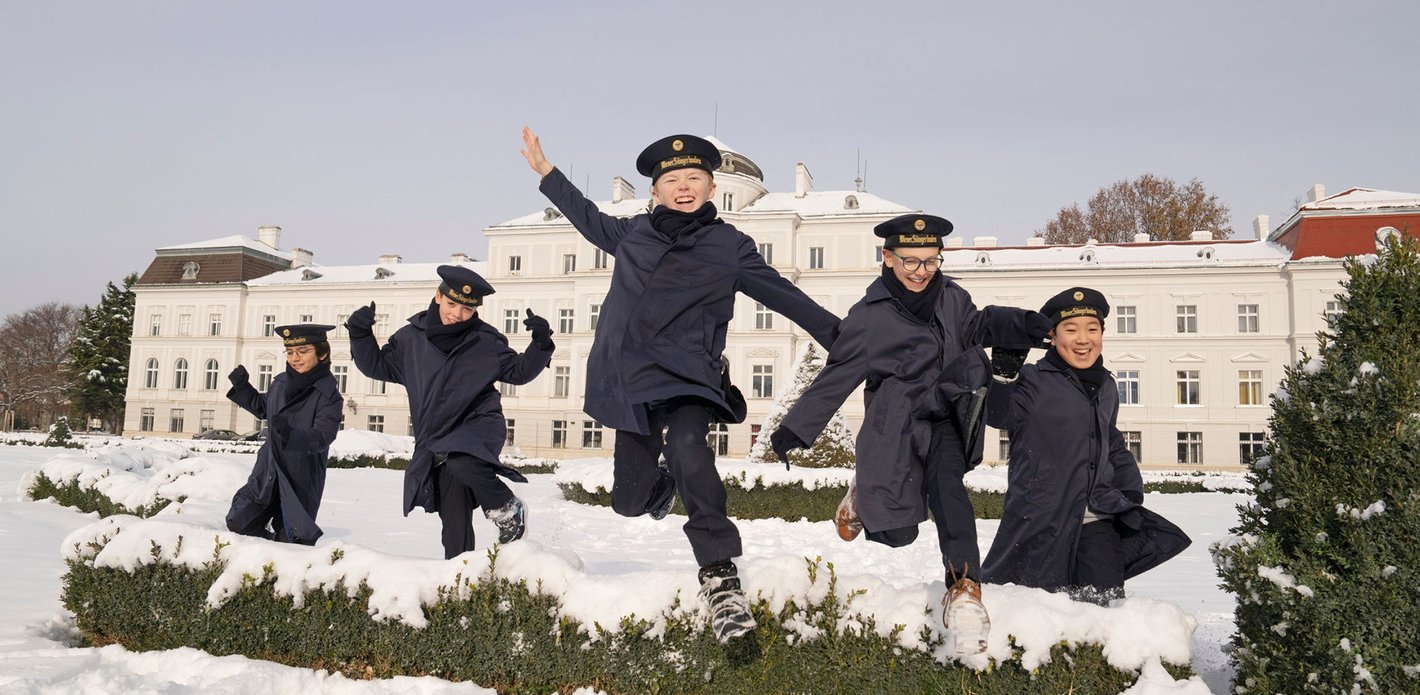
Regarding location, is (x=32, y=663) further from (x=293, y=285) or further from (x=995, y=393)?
(x=293, y=285)

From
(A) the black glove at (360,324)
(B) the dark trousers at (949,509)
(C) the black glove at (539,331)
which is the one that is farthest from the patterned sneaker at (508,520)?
(B) the dark trousers at (949,509)

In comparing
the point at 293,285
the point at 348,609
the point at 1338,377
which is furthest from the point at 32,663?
the point at 293,285

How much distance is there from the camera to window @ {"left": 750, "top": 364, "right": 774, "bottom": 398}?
140 feet

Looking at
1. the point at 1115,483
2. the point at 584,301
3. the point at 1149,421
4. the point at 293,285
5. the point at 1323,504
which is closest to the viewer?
the point at 1323,504

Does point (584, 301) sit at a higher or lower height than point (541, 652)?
higher

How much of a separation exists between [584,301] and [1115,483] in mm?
41614

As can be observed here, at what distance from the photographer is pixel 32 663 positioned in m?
4.26

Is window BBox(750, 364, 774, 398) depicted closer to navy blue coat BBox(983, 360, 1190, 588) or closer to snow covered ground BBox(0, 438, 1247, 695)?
snow covered ground BBox(0, 438, 1247, 695)

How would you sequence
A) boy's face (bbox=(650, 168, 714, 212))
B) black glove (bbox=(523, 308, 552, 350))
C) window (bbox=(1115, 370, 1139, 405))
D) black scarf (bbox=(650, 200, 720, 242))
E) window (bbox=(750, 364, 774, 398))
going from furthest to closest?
window (bbox=(750, 364, 774, 398)) < window (bbox=(1115, 370, 1139, 405)) < black glove (bbox=(523, 308, 552, 350)) < boy's face (bbox=(650, 168, 714, 212)) < black scarf (bbox=(650, 200, 720, 242))

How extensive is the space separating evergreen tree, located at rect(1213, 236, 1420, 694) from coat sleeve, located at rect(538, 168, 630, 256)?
2820mm

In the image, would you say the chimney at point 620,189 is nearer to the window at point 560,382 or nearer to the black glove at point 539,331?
the window at point 560,382

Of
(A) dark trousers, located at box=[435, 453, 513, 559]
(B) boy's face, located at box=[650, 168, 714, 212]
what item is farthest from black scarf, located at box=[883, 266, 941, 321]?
(A) dark trousers, located at box=[435, 453, 513, 559]

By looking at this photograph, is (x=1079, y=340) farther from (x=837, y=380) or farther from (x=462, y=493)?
(x=462, y=493)

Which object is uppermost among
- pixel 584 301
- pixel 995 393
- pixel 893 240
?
pixel 584 301
